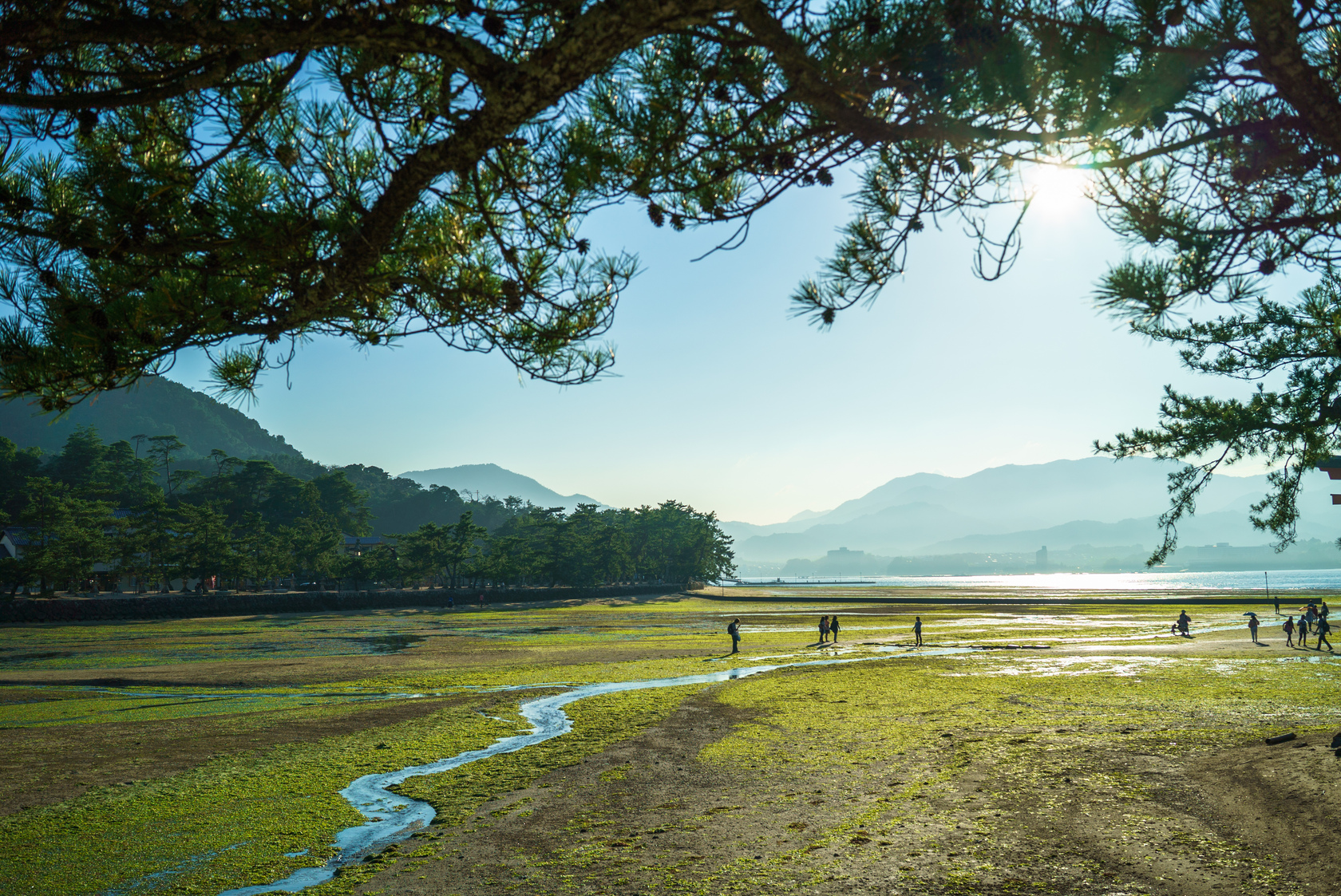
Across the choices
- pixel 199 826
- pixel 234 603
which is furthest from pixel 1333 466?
pixel 234 603

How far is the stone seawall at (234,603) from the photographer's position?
156 feet

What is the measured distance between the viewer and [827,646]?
30156mm

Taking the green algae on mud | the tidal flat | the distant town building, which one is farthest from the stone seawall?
the distant town building

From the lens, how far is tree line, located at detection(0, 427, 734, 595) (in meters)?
60.4

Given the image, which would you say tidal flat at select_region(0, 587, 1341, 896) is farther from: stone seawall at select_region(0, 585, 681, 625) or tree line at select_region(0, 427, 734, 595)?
tree line at select_region(0, 427, 734, 595)

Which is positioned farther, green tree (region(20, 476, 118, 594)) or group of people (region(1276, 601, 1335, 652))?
green tree (region(20, 476, 118, 594))

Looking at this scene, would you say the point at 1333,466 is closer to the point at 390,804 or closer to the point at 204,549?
the point at 390,804

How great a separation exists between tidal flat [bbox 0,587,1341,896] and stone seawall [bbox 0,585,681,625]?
3141 cm

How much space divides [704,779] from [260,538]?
74.2 m

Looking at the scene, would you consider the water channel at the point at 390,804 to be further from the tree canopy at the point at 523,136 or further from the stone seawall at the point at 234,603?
the stone seawall at the point at 234,603

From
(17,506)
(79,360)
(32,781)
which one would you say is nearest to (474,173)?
(79,360)

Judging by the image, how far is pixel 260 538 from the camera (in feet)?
234

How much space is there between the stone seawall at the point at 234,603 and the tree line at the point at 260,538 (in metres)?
3.83

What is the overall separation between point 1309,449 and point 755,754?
12.0 m
